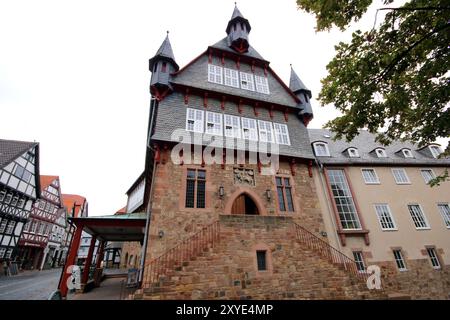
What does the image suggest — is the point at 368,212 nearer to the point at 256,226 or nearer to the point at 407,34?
the point at 256,226

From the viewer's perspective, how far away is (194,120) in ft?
40.7

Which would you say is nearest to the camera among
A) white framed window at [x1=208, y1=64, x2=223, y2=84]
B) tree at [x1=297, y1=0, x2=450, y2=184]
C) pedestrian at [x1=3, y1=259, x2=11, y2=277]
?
tree at [x1=297, y1=0, x2=450, y2=184]

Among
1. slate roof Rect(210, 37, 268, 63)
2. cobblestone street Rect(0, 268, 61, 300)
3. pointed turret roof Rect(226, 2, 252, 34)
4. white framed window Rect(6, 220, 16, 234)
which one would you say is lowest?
cobblestone street Rect(0, 268, 61, 300)

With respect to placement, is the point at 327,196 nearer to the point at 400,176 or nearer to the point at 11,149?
the point at 400,176

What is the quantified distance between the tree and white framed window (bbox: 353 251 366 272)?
785 cm

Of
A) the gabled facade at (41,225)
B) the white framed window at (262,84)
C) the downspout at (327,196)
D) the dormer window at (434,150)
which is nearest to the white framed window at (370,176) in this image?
the downspout at (327,196)

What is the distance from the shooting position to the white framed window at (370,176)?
1524 centimetres

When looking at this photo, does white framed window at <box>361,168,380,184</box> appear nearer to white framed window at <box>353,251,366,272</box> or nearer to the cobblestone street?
white framed window at <box>353,251,366,272</box>

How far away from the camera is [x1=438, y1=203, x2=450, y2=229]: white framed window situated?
14.8m

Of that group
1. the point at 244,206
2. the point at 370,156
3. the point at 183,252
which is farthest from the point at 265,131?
the point at 370,156

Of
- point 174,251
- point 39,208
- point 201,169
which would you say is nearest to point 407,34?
point 201,169

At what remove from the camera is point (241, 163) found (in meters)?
12.3

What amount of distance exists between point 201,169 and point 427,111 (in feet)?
32.1

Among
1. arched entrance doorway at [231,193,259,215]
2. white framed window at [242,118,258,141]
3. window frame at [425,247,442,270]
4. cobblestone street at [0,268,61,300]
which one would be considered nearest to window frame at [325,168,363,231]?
window frame at [425,247,442,270]
